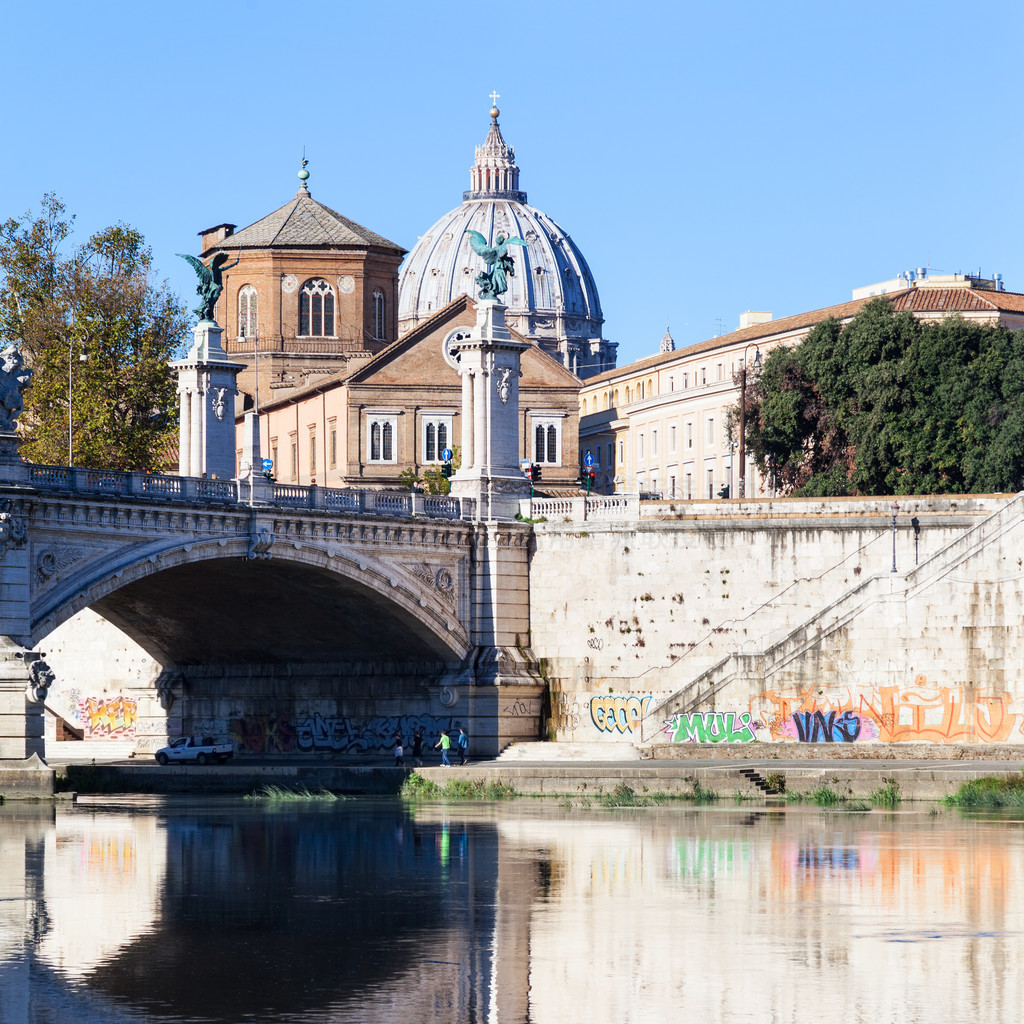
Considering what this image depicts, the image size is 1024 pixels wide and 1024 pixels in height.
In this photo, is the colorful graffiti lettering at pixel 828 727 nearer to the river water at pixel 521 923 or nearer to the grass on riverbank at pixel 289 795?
the grass on riverbank at pixel 289 795

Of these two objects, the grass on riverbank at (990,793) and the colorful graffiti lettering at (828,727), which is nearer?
the grass on riverbank at (990,793)

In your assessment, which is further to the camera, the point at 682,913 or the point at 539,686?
the point at 539,686

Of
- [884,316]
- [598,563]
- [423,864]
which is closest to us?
[423,864]

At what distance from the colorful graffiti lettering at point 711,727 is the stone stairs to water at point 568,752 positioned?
137 centimetres

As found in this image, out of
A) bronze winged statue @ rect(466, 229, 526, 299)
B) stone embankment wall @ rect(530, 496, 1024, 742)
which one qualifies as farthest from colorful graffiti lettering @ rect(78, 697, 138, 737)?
bronze winged statue @ rect(466, 229, 526, 299)

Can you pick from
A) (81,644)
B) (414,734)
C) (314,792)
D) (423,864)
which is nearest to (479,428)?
(414,734)

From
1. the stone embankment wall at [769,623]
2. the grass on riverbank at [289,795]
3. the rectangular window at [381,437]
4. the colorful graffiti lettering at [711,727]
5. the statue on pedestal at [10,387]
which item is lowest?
the grass on riverbank at [289,795]

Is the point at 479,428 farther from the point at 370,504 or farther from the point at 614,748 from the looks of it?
the point at 614,748

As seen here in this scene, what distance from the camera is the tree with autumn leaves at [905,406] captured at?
7606 cm

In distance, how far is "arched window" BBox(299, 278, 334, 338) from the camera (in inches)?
4390

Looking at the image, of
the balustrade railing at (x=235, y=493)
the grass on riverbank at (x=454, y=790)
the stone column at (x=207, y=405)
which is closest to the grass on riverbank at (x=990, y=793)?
the grass on riverbank at (x=454, y=790)

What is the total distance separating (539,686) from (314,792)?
11836 millimetres

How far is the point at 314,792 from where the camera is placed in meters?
51.8

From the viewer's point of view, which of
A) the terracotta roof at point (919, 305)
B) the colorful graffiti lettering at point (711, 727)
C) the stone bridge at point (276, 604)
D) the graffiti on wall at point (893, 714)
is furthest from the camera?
the terracotta roof at point (919, 305)
